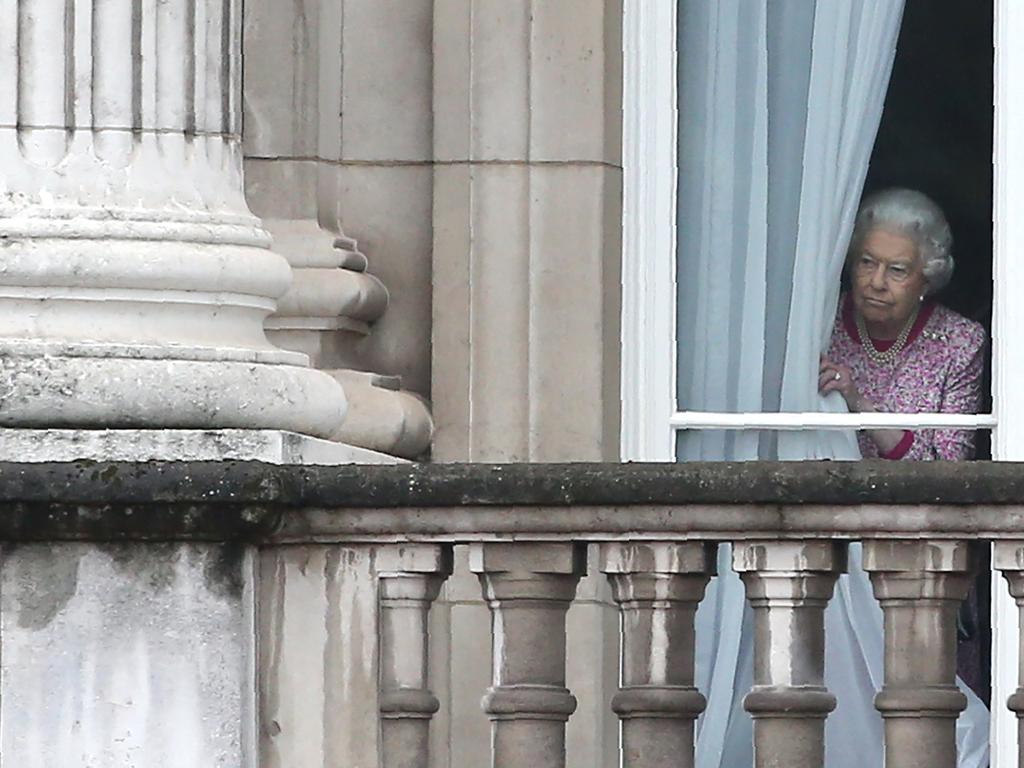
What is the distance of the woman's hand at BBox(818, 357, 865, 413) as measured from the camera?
279 inches

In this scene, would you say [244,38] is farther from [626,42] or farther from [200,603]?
Result: [200,603]

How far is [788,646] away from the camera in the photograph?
532cm

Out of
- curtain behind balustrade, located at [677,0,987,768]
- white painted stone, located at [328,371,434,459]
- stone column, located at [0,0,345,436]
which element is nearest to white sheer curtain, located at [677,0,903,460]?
curtain behind balustrade, located at [677,0,987,768]

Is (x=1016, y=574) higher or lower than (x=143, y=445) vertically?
lower

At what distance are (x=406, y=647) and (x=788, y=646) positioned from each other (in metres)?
0.70

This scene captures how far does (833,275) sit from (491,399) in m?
0.92

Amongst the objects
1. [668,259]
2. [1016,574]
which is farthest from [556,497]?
[668,259]

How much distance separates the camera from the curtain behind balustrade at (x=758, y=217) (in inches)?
279

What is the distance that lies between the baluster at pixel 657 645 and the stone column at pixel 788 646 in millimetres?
103

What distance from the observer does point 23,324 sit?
18.6ft

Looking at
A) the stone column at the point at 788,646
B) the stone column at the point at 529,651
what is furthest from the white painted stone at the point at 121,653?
the stone column at the point at 788,646

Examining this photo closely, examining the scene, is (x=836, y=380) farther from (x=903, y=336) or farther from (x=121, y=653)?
(x=121, y=653)

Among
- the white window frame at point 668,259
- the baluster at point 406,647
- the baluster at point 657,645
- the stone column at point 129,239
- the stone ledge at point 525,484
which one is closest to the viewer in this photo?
the stone ledge at point 525,484

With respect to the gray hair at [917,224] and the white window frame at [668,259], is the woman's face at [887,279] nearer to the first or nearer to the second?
the gray hair at [917,224]
